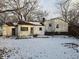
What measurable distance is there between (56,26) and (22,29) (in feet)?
39.2

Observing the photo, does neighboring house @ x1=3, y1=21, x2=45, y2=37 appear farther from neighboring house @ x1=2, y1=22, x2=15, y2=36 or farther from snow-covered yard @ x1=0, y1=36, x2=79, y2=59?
snow-covered yard @ x1=0, y1=36, x2=79, y2=59

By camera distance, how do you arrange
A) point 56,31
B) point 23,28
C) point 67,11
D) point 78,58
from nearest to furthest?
point 78,58 < point 23,28 < point 56,31 < point 67,11

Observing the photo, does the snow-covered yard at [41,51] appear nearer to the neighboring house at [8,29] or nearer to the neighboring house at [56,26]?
the neighboring house at [8,29]

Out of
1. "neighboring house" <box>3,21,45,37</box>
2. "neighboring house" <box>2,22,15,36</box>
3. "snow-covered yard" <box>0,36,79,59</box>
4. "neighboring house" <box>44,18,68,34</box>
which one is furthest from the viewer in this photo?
"neighboring house" <box>44,18,68,34</box>

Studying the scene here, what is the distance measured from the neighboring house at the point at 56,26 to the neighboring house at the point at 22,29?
3848mm

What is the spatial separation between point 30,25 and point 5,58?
33.7 m

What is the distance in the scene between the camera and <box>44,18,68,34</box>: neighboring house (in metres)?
54.1

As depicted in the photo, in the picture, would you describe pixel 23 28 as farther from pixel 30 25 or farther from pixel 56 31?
pixel 56 31

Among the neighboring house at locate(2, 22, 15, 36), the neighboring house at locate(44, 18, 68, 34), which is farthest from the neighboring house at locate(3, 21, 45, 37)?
the neighboring house at locate(44, 18, 68, 34)

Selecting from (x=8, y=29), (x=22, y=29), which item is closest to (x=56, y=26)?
(x=22, y=29)

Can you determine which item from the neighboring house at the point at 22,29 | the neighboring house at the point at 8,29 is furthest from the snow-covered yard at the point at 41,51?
the neighboring house at the point at 8,29

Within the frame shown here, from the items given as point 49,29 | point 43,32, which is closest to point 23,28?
point 43,32

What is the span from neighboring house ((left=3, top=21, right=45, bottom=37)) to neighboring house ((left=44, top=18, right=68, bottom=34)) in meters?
3.85

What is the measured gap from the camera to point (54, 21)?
54406 mm
